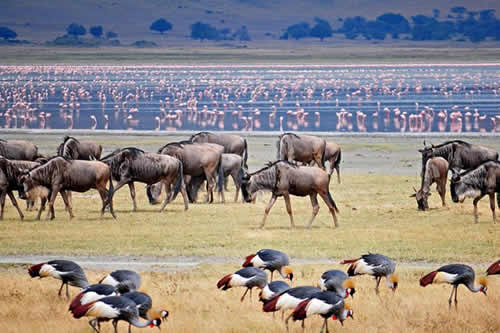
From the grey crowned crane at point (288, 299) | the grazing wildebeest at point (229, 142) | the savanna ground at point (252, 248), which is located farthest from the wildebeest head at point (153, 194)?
the grey crowned crane at point (288, 299)

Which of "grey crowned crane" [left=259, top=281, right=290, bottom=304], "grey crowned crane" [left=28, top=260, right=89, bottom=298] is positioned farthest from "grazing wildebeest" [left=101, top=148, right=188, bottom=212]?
"grey crowned crane" [left=259, top=281, right=290, bottom=304]

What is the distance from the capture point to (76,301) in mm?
10188

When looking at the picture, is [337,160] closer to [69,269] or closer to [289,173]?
[289,173]

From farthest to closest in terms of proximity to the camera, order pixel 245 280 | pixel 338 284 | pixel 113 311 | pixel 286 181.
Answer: pixel 286 181, pixel 245 280, pixel 338 284, pixel 113 311

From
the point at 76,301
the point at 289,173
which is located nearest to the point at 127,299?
the point at 76,301

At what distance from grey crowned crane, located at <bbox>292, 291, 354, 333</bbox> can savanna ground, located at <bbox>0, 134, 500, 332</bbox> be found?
3.23ft

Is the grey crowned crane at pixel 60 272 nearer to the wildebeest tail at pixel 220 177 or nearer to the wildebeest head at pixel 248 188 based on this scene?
the wildebeest head at pixel 248 188

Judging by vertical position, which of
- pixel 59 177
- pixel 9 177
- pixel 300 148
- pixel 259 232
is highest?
pixel 59 177

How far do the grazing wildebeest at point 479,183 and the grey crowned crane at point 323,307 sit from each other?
376 inches

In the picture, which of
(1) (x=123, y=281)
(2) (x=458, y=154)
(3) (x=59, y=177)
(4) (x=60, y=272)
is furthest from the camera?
(2) (x=458, y=154)

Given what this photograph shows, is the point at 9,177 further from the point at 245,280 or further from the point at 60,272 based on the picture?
the point at 245,280

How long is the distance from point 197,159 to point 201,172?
1.10 feet

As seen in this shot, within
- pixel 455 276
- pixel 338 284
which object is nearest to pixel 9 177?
pixel 338 284

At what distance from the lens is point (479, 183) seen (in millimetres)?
19250
